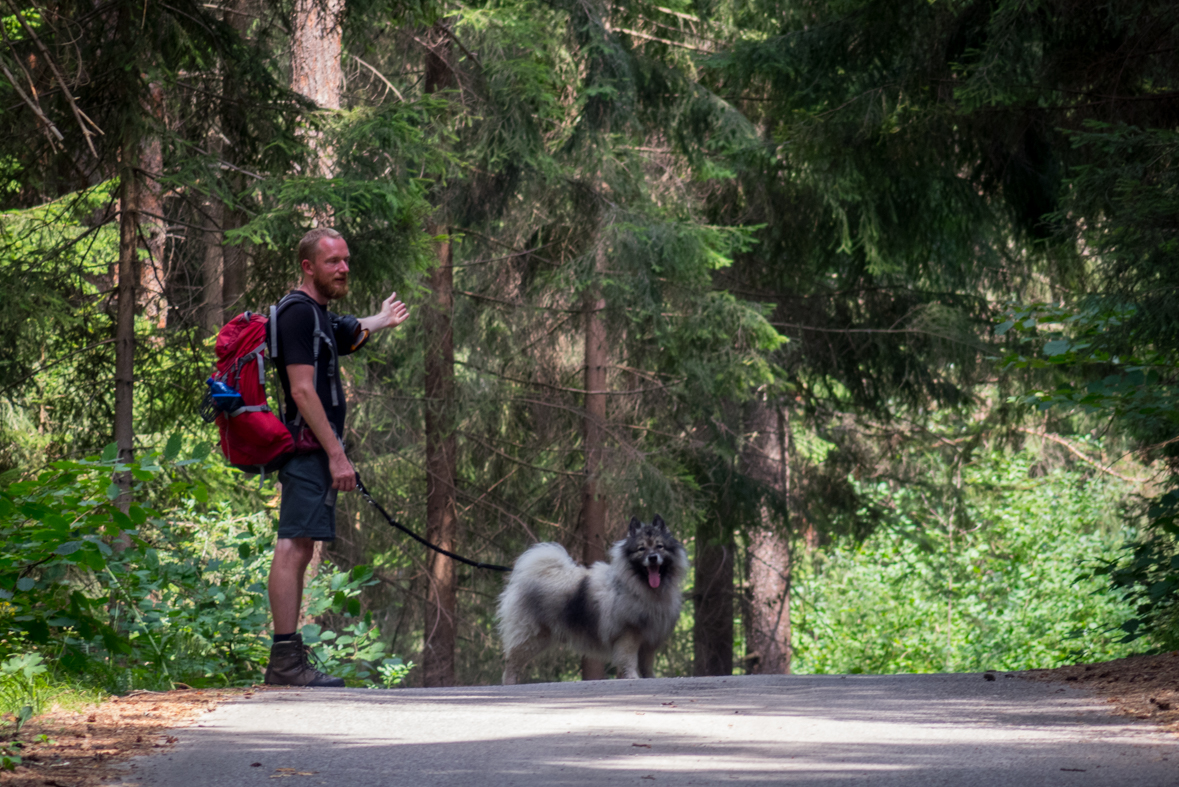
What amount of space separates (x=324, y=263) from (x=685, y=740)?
2813 mm

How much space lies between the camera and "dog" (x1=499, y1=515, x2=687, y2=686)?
372 inches

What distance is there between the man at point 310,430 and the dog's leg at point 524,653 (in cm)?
520

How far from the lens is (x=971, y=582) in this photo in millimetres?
20625

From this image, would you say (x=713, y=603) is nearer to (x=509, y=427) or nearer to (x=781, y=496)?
(x=781, y=496)

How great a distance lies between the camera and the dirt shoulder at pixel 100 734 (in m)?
3.26

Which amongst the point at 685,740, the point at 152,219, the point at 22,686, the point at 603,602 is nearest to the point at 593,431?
the point at 603,602

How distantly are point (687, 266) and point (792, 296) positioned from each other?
3.12 meters

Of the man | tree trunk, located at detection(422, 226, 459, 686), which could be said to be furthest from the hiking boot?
tree trunk, located at detection(422, 226, 459, 686)

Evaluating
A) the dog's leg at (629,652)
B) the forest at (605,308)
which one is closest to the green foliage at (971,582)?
the forest at (605,308)

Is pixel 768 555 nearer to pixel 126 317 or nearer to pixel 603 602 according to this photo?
pixel 603 602

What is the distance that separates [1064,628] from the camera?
1809 cm

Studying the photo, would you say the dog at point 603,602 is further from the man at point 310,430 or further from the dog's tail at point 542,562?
the man at point 310,430

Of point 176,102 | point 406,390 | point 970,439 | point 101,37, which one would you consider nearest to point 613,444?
point 406,390

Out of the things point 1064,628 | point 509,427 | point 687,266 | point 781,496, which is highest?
point 687,266
